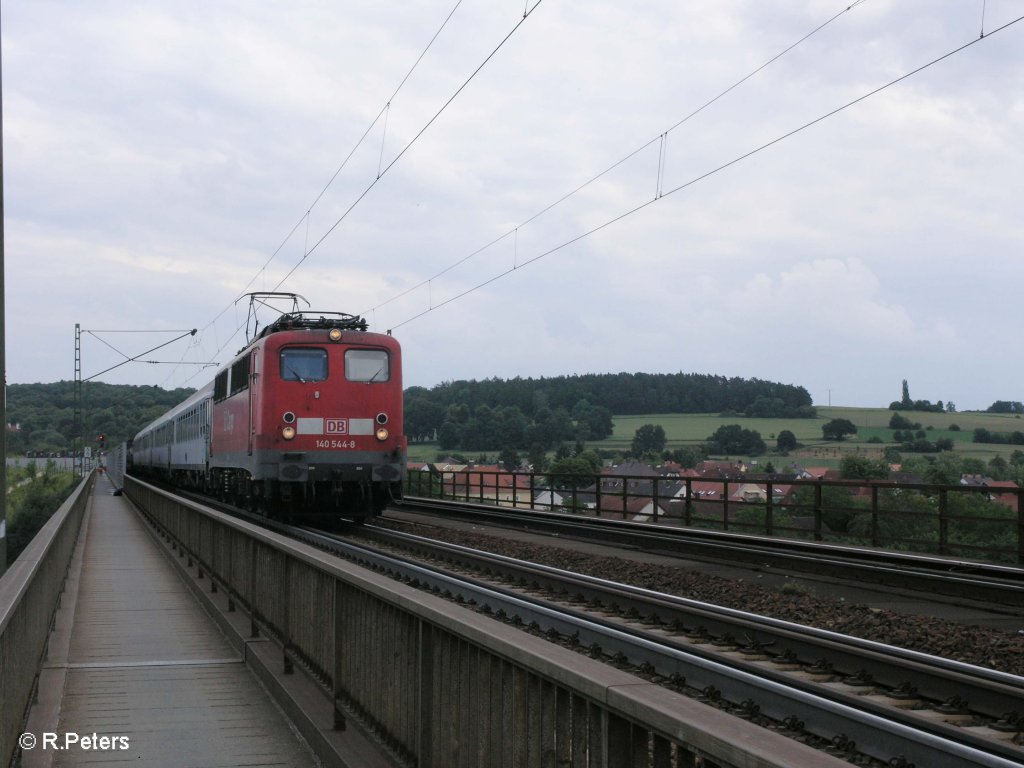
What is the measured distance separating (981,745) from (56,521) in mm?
8487

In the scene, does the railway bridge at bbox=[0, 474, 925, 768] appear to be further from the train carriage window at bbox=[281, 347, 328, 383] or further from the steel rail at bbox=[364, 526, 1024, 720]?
the train carriage window at bbox=[281, 347, 328, 383]

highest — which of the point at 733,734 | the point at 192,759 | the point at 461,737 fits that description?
the point at 733,734

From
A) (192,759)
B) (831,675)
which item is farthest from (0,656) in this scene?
(831,675)

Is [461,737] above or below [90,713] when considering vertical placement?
above

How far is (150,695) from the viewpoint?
7.77 m

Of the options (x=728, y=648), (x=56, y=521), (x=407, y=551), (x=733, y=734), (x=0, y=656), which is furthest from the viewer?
(x=407, y=551)

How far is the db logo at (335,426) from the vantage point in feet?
72.5

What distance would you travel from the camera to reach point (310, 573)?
7109 mm

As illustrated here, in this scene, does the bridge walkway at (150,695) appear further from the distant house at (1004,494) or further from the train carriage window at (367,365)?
the distant house at (1004,494)

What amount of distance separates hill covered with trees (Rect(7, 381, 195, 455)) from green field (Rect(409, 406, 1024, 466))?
5170cm

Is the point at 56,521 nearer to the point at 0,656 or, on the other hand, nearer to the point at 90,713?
the point at 90,713

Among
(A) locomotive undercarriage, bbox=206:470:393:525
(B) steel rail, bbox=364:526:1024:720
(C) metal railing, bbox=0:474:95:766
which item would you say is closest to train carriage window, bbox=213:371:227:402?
(A) locomotive undercarriage, bbox=206:470:393:525

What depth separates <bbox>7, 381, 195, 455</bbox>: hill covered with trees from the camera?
9988 cm

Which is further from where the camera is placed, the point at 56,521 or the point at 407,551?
the point at 407,551
